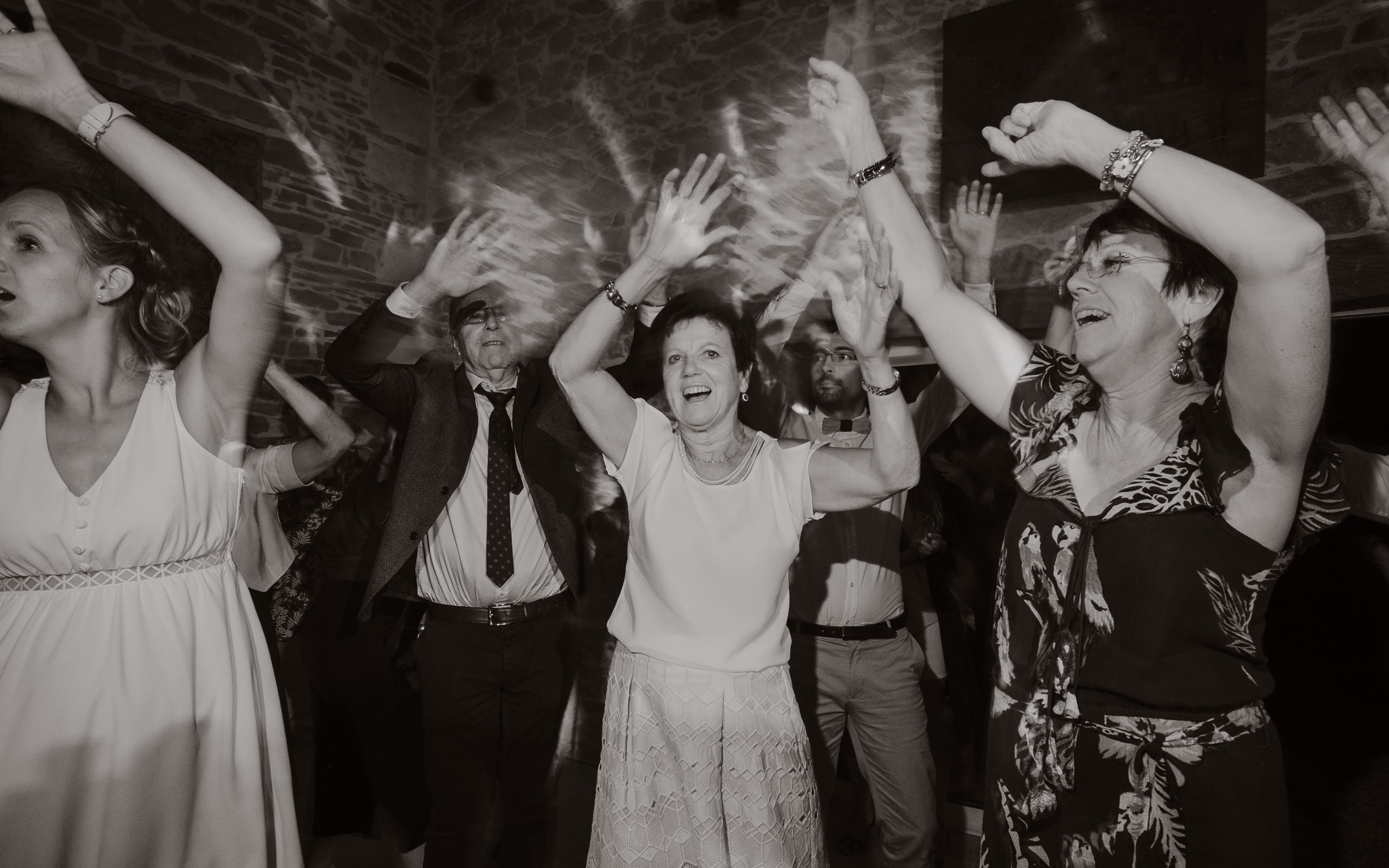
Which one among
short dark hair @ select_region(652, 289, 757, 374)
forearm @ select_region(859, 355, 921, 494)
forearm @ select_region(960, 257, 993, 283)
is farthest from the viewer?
forearm @ select_region(960, 257, 993, 283)

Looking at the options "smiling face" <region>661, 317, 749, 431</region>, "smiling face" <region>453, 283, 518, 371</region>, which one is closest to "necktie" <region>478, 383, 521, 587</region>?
"smiling face" <region>453, 283, 518, 371</region>

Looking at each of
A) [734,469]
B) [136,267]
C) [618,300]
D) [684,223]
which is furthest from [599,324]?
[136,267]

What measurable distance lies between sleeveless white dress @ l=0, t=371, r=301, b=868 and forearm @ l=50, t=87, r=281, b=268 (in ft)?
1.11

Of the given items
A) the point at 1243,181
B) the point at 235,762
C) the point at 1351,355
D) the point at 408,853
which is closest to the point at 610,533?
the point at 408,853

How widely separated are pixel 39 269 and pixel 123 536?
0.44 metres

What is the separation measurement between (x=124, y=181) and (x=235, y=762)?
307 cm

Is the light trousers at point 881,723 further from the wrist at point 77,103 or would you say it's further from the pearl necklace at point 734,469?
the wrist at point 77,103

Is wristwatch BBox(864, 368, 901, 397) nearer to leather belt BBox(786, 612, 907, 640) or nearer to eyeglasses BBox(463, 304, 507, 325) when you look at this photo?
leather belt BBox(786, 612, 907, 640)

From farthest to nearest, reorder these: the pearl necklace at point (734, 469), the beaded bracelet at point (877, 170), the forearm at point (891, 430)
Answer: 1. the pearl necklace at point (734, 469)
2. the forearm at point (891, 430)
3. the beaded bracelet at point (877, 170)

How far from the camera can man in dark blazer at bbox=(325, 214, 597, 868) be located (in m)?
2.32

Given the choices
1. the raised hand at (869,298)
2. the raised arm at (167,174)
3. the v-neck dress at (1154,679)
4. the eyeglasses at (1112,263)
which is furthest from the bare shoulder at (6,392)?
the eyeglasses at (1112,263)

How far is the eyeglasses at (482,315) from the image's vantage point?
8.43ft

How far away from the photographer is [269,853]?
1307 millimetres

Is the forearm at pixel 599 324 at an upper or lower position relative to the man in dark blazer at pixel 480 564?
upper
